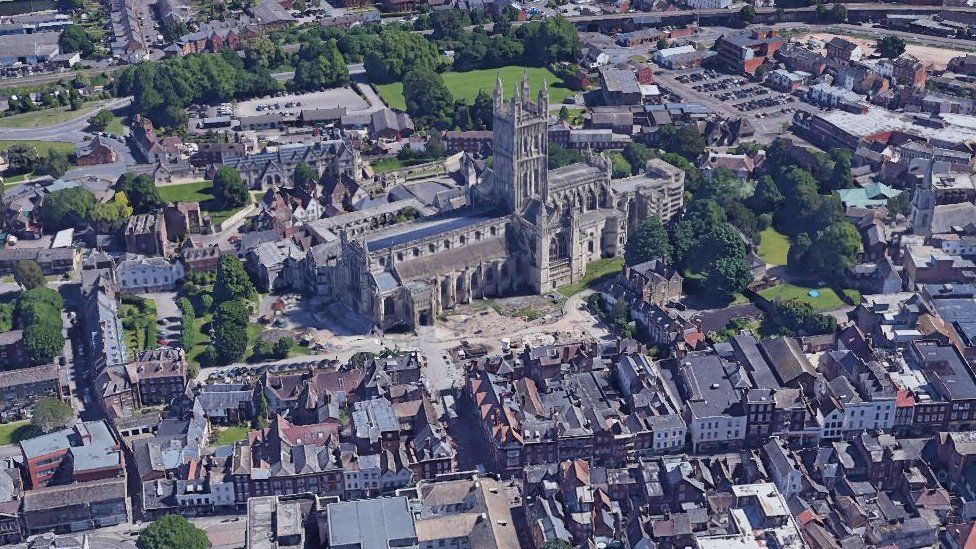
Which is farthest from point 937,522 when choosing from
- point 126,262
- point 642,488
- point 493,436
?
point 126,262

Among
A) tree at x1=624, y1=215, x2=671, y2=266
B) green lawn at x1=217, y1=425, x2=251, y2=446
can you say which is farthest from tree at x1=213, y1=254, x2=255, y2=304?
tree at x1=624, y1=215, x2=671, y2=266

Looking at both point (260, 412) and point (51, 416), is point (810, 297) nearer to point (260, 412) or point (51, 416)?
point (260, 412)

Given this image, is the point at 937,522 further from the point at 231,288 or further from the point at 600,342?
the point at 231,288

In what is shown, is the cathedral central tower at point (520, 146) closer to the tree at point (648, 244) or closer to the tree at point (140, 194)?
the tree at point (648, 244)

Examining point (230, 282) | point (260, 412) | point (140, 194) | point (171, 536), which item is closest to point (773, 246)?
point (230, 282)

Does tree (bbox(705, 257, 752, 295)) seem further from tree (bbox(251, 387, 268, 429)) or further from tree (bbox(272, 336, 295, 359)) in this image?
tree (bbox(251, 387, 268, 429))
